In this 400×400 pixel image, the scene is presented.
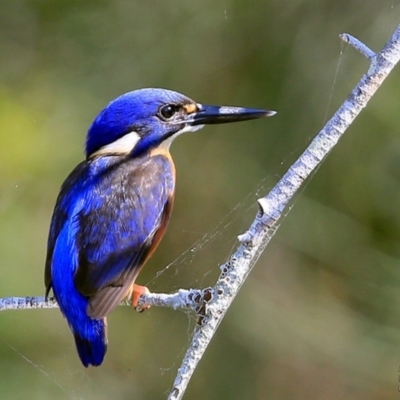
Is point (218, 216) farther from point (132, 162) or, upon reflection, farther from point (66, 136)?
point (132, 162)

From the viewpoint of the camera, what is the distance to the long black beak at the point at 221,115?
1725 mm

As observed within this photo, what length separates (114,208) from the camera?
1.61 m

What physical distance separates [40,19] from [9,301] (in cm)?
166

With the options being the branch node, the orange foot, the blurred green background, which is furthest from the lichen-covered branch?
the blurred green background

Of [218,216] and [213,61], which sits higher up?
[213,61]

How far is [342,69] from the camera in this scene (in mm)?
2582

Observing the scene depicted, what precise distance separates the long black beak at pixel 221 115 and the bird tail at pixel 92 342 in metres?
0.54

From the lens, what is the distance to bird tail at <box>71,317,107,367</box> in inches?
56.7

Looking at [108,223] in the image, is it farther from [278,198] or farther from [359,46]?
[359,46]

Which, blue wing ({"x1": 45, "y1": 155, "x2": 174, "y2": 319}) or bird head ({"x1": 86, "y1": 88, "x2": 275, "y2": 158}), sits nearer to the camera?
blue wing ({"x1": 45, "y1": 155, "x2": 174, "y2": 319})

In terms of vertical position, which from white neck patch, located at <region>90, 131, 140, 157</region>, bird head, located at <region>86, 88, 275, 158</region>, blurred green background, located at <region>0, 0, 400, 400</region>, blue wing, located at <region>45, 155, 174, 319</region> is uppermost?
bird head, located at <region>86, 88, 275, 158</region>

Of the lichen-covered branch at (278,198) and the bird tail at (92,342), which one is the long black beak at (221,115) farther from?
the bird tail at (92,342)

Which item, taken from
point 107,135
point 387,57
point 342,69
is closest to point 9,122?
point 107,135

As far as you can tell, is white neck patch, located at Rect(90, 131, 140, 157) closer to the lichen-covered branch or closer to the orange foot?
the orange foot
